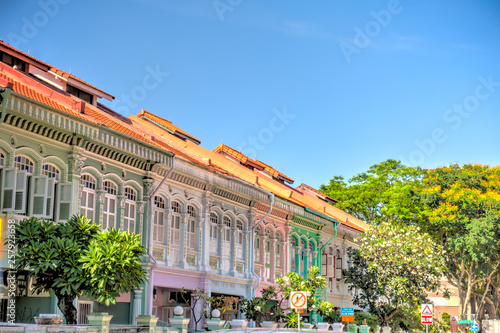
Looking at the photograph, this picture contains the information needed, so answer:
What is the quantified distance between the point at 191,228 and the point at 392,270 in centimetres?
1493

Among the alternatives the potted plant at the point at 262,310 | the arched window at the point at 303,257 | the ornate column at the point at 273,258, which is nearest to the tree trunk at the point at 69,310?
the potted plant at the point at 262,310

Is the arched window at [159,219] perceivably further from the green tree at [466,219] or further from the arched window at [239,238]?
the green tree at [466,219]

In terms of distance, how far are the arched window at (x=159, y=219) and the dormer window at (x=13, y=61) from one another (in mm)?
5814

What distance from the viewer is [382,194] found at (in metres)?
46.8

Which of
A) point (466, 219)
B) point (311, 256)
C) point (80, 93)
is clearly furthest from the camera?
point (466, 219)

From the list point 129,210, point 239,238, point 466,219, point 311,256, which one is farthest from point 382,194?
point 129,210

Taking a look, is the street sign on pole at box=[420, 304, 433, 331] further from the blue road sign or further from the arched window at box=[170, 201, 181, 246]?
the arched window at box=[170, 201, 181, 246]

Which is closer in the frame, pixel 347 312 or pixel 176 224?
pixel 176 224

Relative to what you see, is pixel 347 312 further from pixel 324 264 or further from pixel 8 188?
pixel 8 188

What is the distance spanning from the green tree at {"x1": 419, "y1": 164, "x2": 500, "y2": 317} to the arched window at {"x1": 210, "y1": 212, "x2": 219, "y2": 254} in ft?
63.8

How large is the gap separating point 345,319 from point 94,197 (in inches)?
568

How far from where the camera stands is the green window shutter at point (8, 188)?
16.1 metres

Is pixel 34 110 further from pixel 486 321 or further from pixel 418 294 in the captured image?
pixel 486 321

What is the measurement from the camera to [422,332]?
4403cm
